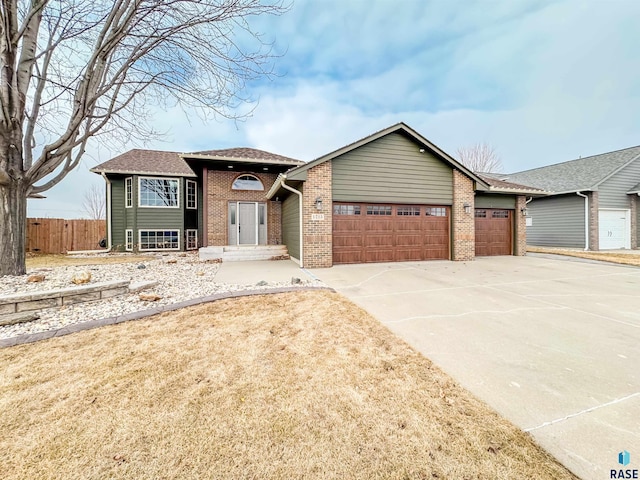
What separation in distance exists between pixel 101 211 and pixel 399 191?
35.1 metres

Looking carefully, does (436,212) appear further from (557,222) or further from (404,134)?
(557,222)

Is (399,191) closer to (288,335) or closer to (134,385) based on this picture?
(288,335)

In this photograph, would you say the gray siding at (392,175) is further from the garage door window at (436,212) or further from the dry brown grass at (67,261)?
the dry brown grass at (67,261)

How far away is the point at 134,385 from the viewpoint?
7.53ft

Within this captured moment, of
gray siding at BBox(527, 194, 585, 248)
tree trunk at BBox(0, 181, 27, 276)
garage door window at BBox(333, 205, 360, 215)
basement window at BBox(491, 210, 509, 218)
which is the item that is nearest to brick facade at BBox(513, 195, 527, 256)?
basement window at BBox(491, 210, 509, 218)

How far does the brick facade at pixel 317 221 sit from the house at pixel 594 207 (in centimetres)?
1373

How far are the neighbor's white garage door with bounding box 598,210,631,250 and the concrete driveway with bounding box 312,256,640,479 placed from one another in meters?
11.0

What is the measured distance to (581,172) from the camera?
51.9 ft

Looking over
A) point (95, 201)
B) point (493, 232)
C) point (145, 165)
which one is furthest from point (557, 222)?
point (95, 201)

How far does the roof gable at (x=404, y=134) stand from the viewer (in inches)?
328

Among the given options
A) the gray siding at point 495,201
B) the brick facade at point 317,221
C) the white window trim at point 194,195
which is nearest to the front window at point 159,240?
the white window trim at point 194,195

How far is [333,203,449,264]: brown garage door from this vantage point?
9.06 meters

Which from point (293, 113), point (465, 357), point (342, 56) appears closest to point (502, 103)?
point (342, 56)

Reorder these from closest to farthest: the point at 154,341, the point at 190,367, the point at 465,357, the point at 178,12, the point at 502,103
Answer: the point at 190,367 < the point at 465,357 < the point at 154,341 < the point at 178,12 < the point at 502,103
